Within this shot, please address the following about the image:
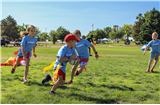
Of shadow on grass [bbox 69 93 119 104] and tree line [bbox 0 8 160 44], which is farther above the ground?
tree line [bbox 0 8 160 44]

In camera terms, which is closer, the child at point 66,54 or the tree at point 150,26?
the child at point 66,54

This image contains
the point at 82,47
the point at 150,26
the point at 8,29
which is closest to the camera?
the point at 82,47

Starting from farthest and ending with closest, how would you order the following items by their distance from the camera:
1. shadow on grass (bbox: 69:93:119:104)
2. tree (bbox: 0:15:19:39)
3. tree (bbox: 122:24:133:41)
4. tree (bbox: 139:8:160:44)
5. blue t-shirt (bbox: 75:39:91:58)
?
tree (bbox: 122:24:133:41) < tree (bbox: 0:15:19:39) < tree (bbox: 139:8:160:44) < blue t-shirt (bbox: 75:39:91:58) < shadow on grass (bbox: 69:93:119:104)

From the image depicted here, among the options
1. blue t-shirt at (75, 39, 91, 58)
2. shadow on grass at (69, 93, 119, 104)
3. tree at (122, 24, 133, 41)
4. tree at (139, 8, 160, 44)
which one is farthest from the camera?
tree at (122, 24, 133, 41)

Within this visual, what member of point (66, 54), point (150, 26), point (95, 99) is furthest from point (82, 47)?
point (150, 26)

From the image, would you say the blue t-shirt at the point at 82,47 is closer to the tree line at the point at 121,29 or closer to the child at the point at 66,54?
the child at the point at 66,54

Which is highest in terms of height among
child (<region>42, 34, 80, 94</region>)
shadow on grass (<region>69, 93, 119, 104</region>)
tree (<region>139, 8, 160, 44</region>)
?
tree (<region>139, 8, 160, 44</region>)

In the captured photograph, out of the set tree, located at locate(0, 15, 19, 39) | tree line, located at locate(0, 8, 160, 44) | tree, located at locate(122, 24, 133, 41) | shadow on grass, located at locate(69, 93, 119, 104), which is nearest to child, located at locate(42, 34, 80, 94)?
shadow on grass, located at locate(69, 93, 119, 104)

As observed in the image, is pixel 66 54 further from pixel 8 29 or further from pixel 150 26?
pixel 8 29

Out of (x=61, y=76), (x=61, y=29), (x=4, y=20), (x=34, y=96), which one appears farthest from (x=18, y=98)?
(x=4, y=20)

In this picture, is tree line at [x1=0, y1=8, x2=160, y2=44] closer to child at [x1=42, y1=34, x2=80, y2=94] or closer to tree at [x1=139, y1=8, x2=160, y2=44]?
tree at [x1=139, y1=8, x2=160, y2=44]

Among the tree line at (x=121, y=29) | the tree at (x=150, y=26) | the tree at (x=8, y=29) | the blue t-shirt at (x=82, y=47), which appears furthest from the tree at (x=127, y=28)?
the blue t-shirt at (x=82, y=47)

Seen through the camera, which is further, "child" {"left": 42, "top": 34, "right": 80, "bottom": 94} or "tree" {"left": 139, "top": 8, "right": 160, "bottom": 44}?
"tree" {"left": 139, "top": 8, "right": 160, "bottom": 44}

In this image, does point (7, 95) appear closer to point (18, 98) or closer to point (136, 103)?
point (18, 98)
